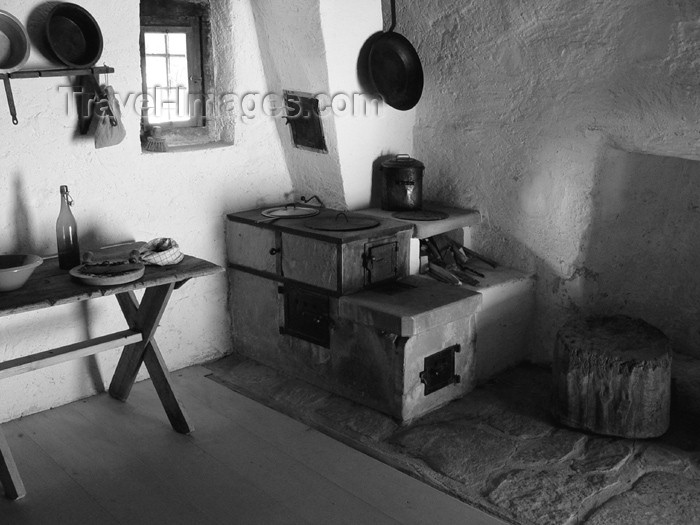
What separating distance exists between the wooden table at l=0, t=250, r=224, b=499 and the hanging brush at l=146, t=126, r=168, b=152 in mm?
660

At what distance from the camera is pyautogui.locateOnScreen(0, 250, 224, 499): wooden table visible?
302 centimetres

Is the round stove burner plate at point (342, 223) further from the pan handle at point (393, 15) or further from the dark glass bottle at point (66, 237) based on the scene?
the dark glass bottle at point (66, 237)

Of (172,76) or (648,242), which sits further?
(172,76)

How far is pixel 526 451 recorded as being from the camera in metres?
3.45

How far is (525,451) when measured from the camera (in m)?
3.45

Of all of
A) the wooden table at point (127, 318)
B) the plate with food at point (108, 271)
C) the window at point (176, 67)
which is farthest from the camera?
the window at point (176, 67)

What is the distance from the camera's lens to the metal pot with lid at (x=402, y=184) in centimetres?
426

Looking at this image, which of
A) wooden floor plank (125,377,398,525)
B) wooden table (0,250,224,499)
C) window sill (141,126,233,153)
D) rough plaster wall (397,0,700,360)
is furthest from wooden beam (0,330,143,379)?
rough plaster wall (397,0,700,360)

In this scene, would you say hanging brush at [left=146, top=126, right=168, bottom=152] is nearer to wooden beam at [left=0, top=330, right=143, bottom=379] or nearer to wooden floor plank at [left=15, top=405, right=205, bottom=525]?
wooden beam at [left=0, top=330, right=143, bottom=379]

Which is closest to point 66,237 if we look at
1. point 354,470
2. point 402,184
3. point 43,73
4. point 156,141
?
point 43,73

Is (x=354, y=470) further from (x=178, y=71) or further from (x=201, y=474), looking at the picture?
(x=178, y=71)

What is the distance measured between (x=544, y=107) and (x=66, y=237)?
250 cm

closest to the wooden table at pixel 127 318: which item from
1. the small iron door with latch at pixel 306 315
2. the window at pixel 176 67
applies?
the small iron door with latch at pixel 306 315

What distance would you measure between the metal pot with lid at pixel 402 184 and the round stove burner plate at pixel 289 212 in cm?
43
